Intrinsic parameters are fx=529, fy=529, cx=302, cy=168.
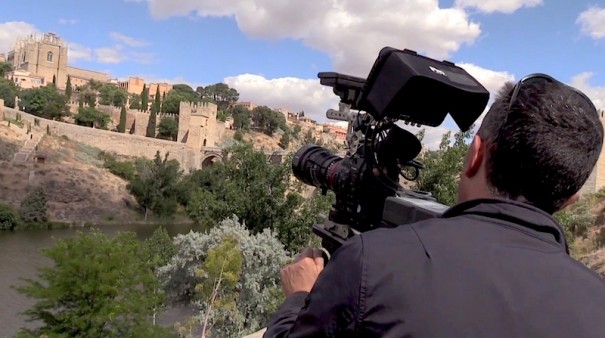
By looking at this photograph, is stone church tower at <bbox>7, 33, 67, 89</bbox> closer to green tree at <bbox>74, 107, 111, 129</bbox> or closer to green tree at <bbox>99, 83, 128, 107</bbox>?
green tree at <bbox>99, 83, 128, 107</bbox>

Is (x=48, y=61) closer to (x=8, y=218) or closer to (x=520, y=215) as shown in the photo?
(x=8, y=218)

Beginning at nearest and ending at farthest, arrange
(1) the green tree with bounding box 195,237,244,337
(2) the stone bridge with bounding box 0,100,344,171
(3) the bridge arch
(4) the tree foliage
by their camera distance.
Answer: (1) the green tree with bounding box 195,237,244,337 → (4) the tree foliage → (2) the stone bridge with bounding box 0,100,344,171 → (3) the bridge arch

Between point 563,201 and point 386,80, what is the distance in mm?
561

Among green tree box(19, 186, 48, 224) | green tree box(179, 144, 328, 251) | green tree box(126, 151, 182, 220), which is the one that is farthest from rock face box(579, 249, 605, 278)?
green tree box(126, 151, 182, 220)

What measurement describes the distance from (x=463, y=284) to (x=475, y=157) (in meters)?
0.28

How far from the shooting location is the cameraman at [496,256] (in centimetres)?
79

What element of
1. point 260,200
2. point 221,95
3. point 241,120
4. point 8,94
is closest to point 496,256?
point 260,200

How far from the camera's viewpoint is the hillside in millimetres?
32281

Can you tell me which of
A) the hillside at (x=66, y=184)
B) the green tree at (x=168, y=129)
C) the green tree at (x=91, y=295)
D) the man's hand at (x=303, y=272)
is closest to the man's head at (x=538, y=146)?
the man's hand at (x=303, y=272)

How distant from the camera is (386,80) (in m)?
1.37

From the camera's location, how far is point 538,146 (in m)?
0.90

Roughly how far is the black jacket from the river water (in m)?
12.1

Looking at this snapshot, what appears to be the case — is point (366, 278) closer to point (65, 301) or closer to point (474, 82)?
point (474, 82)

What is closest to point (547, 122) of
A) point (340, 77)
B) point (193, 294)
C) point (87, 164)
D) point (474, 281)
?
point (474, 281)
